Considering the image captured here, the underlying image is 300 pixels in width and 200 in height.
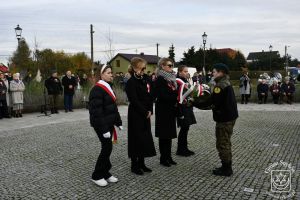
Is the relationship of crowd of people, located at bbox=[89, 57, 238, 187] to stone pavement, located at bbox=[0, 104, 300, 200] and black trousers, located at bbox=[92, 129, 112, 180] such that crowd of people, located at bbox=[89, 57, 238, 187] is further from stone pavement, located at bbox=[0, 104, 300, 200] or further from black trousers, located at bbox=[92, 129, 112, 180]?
stone pavement, located at bbox=[0, 104, 300, 200]

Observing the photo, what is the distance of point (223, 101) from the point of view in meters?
5.99

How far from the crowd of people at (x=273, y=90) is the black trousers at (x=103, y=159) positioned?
14784 mm

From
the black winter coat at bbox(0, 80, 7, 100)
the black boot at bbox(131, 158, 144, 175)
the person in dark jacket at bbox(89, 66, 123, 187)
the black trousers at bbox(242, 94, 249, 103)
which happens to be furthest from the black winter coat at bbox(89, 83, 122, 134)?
the black trousers at bbox(242, 94, 249, 103)

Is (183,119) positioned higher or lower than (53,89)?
lower

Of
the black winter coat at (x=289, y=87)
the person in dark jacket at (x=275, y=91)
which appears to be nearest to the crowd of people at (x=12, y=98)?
the person in dark jacket at (x=275, y=91)

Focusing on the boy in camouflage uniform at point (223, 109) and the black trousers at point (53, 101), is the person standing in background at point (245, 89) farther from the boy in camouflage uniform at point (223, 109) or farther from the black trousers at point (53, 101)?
the boy in camouflage uniform at point (223, 109)

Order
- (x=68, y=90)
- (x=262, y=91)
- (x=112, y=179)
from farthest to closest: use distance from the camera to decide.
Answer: (x=262, y=91) < (x=68, y=90) < (x=112, y=179)

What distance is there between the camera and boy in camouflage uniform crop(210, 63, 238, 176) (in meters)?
5.95

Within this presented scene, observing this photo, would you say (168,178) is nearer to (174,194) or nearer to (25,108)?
(174,194)

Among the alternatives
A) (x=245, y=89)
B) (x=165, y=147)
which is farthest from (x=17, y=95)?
(x=245, y=89)

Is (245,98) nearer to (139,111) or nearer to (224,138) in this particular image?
(224,138)

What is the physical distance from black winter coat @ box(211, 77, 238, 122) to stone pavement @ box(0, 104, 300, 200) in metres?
1.03

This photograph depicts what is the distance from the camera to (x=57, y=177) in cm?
624

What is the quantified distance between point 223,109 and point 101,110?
2.01 meters
